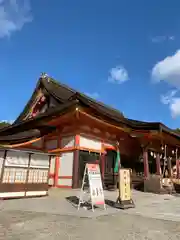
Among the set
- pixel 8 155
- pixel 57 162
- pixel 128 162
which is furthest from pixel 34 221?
pixel 128 162

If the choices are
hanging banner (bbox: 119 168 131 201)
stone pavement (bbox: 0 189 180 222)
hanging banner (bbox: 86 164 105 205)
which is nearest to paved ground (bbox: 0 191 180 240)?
stone pavement (bbox: 0 189 180 222)

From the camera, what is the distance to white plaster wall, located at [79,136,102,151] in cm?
1240

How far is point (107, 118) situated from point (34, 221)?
8.70 meters

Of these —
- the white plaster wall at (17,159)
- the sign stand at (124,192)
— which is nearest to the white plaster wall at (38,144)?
the white plaster wall at (17,159)

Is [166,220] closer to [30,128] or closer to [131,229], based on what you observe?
[131,229]

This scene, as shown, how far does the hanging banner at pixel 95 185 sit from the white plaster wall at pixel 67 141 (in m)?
5.23

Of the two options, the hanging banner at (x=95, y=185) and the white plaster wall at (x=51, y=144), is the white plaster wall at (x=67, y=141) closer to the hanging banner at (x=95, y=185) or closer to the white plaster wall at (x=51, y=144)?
the white plaster wall at (x=51, y=144)

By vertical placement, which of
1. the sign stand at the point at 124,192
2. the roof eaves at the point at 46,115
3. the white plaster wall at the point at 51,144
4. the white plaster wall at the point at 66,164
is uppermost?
the roof eaves at the point at 46,115

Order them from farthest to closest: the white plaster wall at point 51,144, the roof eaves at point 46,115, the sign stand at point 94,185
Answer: the white plaster wall at point 51,144 < the roof eaves at point 46,115 < the sign stand at point 94,185

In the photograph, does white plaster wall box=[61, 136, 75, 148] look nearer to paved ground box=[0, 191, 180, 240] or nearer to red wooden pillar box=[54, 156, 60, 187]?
red wooden pillar box=[54, 156, 60, 187]

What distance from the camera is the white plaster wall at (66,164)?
12016mm

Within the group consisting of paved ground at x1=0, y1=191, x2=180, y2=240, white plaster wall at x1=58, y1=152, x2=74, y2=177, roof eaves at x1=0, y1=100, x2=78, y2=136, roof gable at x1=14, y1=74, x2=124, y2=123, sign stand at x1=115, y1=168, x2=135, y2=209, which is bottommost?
paved ground at x1=0, y1=191, x2=180, y2=240

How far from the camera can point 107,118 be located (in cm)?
1283

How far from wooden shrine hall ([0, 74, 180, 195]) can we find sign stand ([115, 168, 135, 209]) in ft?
12.9
